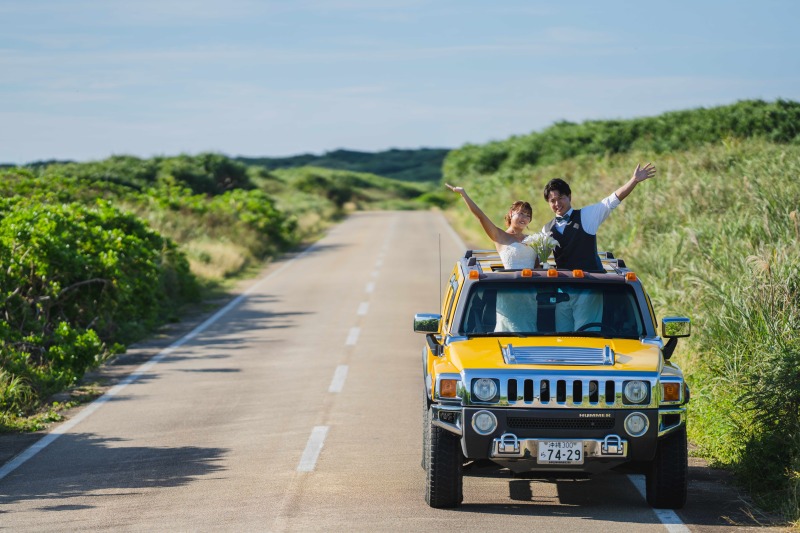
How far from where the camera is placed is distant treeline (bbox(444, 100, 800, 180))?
40.2 metres

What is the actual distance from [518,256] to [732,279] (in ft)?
18.1

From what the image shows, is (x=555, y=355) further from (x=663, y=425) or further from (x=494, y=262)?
(x=494, y=262)

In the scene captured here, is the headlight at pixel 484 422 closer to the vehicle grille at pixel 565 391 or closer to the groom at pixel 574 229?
the vehicle grille at pixel 565 391

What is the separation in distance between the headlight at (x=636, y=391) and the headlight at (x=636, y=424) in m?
0.10

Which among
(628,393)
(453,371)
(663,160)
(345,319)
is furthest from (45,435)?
(663,160)

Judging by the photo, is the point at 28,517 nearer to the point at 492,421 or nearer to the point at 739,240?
the point at 492,421

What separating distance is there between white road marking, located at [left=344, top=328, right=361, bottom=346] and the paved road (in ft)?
0.31

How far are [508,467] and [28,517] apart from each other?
350 cm

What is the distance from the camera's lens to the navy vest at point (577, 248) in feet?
31.4

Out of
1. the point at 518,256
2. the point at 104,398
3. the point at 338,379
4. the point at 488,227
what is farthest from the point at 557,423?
the point at 104,398

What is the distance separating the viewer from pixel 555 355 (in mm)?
8023

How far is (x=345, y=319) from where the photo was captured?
21.3m

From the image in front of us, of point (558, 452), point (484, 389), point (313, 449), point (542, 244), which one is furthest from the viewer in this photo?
point (313, 449)

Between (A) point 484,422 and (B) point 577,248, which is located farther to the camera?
(B) point 577,248
